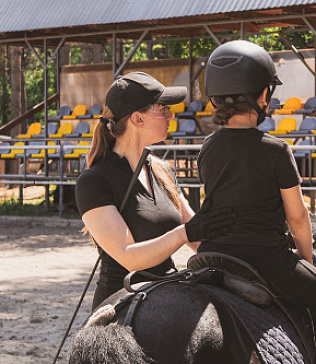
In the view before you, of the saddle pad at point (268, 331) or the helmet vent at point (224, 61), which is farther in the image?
the helmet vent at point (224, 61)

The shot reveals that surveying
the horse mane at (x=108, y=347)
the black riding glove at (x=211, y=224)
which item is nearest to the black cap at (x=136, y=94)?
the black riding glove at (x=211, y=224)

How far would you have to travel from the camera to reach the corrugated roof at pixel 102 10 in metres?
16.8

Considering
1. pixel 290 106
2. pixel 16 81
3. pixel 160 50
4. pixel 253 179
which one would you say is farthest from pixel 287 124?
pixel 160 50

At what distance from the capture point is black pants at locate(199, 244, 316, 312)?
2.67 meters

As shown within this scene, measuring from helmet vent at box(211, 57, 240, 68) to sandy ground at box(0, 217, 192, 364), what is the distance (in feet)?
11.0

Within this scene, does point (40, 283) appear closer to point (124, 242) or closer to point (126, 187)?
point (126, 187)

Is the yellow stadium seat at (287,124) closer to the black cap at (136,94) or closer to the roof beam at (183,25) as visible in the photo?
the roof beam at (183,25)

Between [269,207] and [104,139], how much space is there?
0.94m

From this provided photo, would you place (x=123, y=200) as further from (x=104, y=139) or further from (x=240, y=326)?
(x=240, y=326)

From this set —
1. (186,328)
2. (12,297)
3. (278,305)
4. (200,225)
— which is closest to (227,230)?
(200,225)

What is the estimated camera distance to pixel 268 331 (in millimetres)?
2430

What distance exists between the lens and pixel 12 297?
823 centimetres

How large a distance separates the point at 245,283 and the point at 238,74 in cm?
75

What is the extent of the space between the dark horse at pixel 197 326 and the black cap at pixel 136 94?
34.8 inches
